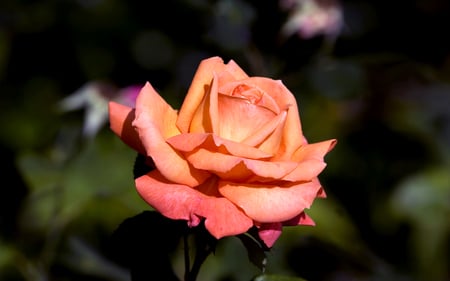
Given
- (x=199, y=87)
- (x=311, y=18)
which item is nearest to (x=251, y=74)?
(x=311, y=18)

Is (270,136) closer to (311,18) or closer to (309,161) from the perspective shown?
(309,161)

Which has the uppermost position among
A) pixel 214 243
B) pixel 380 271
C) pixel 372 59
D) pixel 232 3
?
pixel 214 243

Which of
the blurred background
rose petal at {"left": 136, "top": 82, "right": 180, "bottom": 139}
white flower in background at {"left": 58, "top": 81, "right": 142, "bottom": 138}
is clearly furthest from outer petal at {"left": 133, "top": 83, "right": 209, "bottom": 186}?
white flower in background at {"left": 58, "top": 81, "right": 142, "bottom": 138}

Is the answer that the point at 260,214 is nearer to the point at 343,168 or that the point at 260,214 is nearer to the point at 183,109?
the point at 183,109

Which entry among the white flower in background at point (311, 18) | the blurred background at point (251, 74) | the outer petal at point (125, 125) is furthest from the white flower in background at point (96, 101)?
the outer petal at point (125, 125)

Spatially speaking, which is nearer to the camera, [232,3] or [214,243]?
[214,243]

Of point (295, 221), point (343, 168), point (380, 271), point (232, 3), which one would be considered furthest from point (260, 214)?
point (343, 168)

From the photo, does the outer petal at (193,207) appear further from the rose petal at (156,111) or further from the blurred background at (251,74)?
the blurred background at (251,74)
